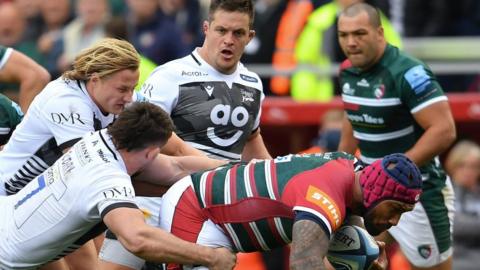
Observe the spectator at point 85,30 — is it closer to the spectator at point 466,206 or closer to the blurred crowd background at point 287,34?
the blurred crowd background at point 287,34

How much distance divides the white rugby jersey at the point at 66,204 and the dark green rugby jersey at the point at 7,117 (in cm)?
103

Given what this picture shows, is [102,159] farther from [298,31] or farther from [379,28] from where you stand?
[298,31]

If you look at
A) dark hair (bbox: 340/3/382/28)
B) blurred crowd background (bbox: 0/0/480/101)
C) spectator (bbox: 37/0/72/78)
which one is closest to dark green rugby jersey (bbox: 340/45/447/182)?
dark hair (bbox: 340/3/382/28)

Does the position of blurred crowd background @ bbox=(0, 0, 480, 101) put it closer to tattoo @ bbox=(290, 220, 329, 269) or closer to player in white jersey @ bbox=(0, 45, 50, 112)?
player in white jersey @ bbox=(0, 45, 50, 112)

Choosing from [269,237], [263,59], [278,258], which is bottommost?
[278,258]

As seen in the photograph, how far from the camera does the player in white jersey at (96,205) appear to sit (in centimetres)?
702

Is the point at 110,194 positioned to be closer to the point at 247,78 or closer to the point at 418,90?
the point at 247,78

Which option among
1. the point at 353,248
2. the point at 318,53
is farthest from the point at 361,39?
the point at 318,53

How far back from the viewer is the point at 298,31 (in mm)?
13977

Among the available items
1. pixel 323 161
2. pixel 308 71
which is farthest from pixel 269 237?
pixel 308 71

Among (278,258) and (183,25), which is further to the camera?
(183,25)

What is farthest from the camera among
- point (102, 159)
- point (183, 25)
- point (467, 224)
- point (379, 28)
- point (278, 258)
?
point (183, 25)

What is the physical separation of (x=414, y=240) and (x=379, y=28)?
5.11 ft

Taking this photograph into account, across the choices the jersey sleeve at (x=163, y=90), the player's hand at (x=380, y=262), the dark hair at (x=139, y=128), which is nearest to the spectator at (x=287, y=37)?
the jersey sleeve at (x=163, y=90)
